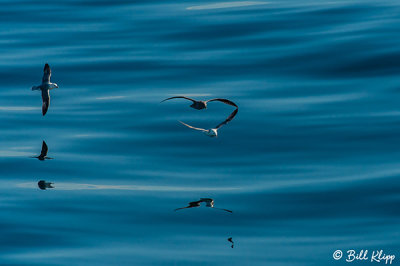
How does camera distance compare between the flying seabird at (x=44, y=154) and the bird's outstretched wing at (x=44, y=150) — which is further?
the bird's outstretched wing at (x=44, y=150)

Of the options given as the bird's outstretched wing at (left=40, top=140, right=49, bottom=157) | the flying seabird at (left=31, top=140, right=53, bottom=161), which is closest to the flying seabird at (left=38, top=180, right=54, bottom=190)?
the flying seabird at (left=31, top=140, right=53, bottom=161)

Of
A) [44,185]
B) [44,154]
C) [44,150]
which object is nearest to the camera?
[44,185]

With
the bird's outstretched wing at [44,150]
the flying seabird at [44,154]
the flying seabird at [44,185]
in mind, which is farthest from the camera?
the bird's outstretched wing at [44,150]

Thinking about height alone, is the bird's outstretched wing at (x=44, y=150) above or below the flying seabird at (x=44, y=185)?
above

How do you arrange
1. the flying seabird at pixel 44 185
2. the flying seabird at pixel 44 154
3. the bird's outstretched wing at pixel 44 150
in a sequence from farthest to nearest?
1. the bird's outstretched wing at pixel 44 150
2. the flying seabird at pixel 44 154
3. the flying seabird at pixel 44 185

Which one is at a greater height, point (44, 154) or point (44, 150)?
Answer: point (44, 150)

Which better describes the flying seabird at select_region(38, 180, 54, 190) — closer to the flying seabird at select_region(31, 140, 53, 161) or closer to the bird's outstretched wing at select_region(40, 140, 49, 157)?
the flying seabird at select_region(31, 140, 53, 161)

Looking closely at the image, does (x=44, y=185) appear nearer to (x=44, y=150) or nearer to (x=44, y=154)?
(x=44, y=154)

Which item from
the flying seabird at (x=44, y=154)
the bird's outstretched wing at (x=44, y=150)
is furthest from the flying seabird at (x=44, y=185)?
the bird's outstretched wing at (x=44, y=150)

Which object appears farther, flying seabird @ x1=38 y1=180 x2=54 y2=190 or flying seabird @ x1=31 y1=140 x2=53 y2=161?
flying seabird @ x1=31 y1=140 x2=53 y2=161

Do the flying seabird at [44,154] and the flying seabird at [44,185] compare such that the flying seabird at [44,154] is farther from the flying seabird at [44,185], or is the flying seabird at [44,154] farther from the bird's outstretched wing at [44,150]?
the flying seabird at [44,185]

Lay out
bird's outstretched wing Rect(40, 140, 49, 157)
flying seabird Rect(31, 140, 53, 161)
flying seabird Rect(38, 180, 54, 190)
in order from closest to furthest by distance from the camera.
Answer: flying seabird Rect(38, 180, 54, 190)
flying seabird Rect(31, 140, 53, 161)
bird's outstretched wing Rect(40, 140, 49, 157)

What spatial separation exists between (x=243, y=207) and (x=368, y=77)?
6.54m

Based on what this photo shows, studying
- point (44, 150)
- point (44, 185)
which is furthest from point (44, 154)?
point (44, 185)
